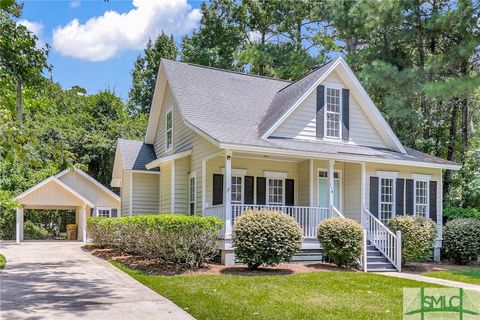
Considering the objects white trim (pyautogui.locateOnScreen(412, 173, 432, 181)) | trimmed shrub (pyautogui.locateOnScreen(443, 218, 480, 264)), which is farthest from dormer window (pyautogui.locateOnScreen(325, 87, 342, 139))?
trimmed shrub (pyautogui.locateOnScreen(443, 218, 480, 264))

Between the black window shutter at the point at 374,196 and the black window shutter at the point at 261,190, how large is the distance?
11.9 feet

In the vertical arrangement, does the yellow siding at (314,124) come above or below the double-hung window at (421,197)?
above

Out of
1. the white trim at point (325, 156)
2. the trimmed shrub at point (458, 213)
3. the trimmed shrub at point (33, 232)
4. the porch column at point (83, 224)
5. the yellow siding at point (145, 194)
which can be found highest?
the white trim at point (325, 156)

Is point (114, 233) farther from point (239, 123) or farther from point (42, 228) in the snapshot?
point (42, 228)

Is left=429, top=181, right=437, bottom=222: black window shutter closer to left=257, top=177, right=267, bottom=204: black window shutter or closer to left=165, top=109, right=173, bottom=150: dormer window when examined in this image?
left=257, top=177, right=267, bottom=204: black window shutter

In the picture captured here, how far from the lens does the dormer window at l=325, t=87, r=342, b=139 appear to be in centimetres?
1728

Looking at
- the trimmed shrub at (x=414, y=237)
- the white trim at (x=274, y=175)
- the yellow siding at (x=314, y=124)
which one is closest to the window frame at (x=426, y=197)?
the yellow siding at (x=314, y=124)

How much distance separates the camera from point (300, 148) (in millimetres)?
15000

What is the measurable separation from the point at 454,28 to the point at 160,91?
41.3ft

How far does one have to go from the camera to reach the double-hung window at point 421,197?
1734cm

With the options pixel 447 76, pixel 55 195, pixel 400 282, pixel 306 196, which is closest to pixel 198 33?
pixel 55 195

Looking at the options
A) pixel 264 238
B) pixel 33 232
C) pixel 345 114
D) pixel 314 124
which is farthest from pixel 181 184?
pixel 33 232

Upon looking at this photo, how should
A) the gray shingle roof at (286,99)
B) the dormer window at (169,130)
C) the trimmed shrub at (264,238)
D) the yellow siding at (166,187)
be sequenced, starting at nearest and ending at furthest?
the trimmed shrub at (264,238) → the gray shingle roof at (286,99) → the yellow siding at (166,187) → the dormer window at (169,130)

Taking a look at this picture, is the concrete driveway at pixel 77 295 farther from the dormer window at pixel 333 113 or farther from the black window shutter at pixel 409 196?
the black window shutter at pixel 409 196
